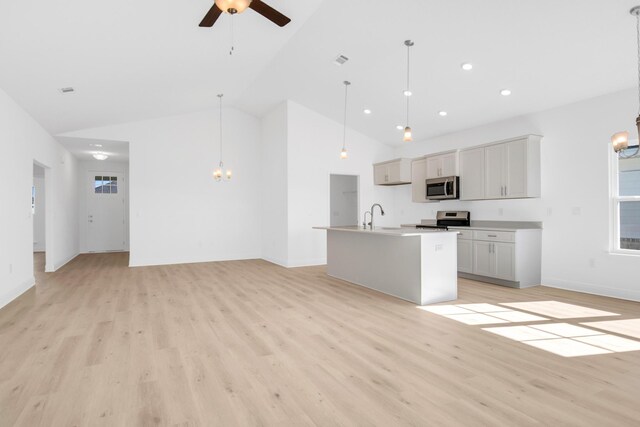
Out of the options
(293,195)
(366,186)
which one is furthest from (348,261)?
(366,186)

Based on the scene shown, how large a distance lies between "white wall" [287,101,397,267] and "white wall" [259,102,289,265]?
19 centimetres

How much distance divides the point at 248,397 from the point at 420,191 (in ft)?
20.0

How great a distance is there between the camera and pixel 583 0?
3365mm

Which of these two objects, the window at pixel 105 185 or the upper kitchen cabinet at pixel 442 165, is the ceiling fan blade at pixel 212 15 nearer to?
the upper kitchen cabinet at pixel 442 165

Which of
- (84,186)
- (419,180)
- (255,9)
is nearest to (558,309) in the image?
(419,180)

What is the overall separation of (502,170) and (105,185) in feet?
34.3

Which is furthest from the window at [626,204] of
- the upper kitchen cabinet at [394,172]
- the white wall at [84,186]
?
the white wall at [84,186]


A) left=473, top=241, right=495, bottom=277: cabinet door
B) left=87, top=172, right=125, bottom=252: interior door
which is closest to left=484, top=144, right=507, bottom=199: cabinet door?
left=473, top=241, right=495, bottom=277: cabinet door

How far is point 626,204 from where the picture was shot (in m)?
4.85

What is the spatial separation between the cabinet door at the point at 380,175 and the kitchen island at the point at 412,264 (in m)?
3.05

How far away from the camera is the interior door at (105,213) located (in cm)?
1034

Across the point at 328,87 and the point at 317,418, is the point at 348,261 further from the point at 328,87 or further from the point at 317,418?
the point at 317,418

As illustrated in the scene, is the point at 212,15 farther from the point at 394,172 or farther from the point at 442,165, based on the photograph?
the point at 394,172

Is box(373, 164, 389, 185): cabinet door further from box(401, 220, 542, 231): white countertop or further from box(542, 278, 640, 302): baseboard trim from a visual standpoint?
box(542, 278, 640, 302): baseboard trim
